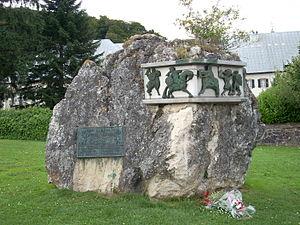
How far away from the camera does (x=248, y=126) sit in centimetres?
1018

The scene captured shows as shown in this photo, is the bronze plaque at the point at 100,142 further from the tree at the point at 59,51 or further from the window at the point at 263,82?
the window at the point at 263,82

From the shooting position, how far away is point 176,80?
30.7 ft

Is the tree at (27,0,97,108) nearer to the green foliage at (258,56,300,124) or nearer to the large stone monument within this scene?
the green foliage at (258,56,300,124)

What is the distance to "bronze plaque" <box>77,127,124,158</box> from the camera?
32.2 feet

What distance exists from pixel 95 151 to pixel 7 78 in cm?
2788

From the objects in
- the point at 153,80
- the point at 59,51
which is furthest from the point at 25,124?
the point at 153,80

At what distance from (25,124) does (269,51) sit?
3620 centimetres

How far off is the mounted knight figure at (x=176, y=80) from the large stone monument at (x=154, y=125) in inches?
0.7

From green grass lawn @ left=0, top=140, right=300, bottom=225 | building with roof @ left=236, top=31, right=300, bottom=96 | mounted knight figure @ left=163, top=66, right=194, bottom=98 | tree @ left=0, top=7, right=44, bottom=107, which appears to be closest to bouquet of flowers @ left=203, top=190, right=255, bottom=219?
green grass lawn @ left=0, top=140, right=300, bottom=225

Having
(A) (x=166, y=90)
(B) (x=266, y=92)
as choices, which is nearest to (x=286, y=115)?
(B) (x=266, y=92)

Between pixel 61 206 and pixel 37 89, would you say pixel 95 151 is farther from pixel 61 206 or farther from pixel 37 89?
pixel 37 89

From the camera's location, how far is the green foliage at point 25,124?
92.5 feet

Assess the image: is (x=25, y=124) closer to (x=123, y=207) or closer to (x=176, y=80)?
(x=176, y=80)

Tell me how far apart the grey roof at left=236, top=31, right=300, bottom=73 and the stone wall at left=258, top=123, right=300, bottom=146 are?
98.6 feet
